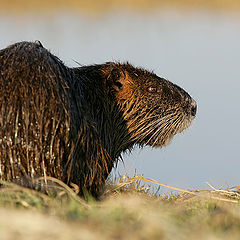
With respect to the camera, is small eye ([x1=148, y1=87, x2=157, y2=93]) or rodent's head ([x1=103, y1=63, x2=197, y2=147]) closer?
rodent's head ([x1=103, y1=63, x2=197, y2=147])

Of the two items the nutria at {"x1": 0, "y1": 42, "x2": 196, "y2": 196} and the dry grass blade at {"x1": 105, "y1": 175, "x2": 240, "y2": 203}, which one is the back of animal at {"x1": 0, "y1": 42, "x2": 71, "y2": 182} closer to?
the nutria at {"x1": 0, "y1": 42, "x2": 196, "y2": 196}

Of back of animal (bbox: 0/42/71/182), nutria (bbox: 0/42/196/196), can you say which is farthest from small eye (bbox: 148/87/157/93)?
back of animal (bbox: 0/42/71/182)

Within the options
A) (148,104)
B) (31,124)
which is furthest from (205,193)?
(31,124)

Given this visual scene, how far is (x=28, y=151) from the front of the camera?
2.78 m

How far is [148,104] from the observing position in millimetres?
3998

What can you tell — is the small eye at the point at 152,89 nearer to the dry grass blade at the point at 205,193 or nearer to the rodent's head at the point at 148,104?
the rodent's head at the point at 148,104

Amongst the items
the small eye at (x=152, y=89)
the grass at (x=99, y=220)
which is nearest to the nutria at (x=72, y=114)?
the small eye at (x=152, y=89)

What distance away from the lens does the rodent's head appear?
155 inches

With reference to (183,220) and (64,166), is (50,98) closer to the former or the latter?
(64,166)

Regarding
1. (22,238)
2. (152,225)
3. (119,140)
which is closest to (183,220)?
(152,225)

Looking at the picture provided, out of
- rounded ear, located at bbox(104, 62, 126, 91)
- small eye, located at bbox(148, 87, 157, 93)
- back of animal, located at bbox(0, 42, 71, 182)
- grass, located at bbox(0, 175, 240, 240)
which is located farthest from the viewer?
small eye, located at bbox(148, 87, 157, 93)

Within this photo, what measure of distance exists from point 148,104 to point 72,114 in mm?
1180

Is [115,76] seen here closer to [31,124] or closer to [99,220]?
[31,124]

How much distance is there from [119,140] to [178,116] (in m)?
0.57
